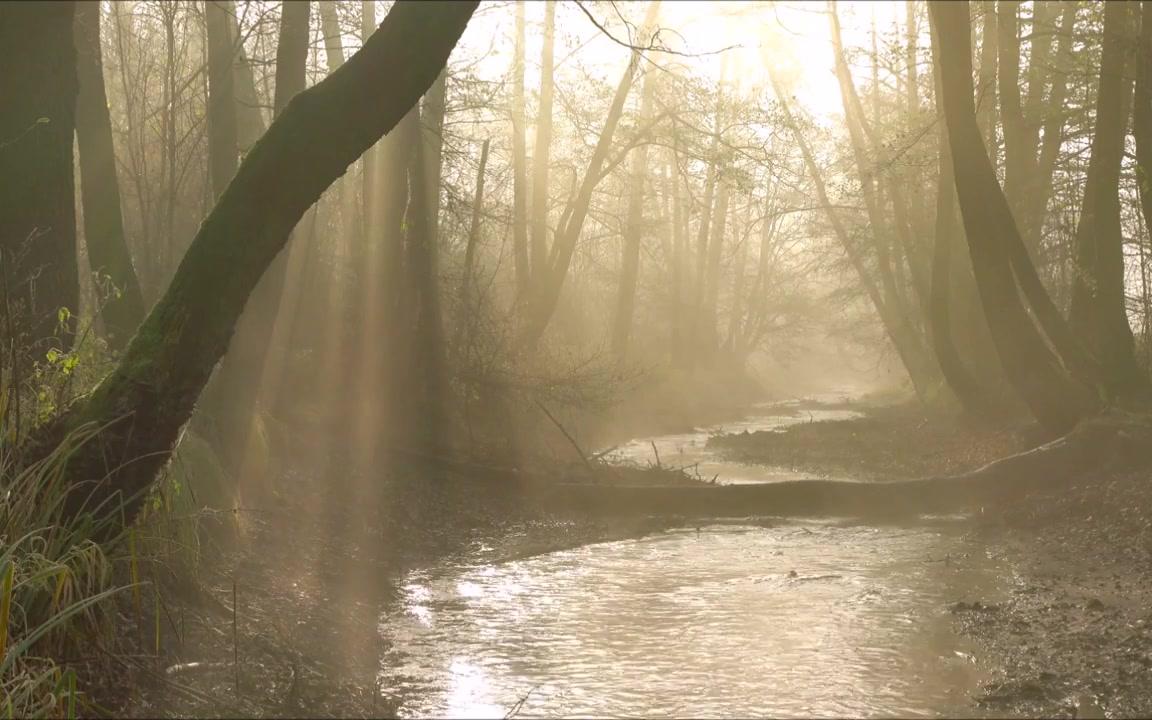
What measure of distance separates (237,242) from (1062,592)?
666cm

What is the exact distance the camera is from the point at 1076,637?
7.42 metres

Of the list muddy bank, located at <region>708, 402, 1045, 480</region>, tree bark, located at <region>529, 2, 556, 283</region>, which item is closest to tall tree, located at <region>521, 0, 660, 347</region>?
tree bark, located at <region>529, 2, 556, 283</region>

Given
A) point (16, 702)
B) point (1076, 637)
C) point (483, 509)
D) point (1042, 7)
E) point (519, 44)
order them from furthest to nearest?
point (519, 44)
point (1042, 7)
point (483, 509)
point (1076, 637)
point (16, 702)

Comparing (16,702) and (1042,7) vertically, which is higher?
(1042,7)

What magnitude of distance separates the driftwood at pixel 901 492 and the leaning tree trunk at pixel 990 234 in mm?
1263

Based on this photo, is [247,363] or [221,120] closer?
[247,363]

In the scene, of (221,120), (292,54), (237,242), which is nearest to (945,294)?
(292,54)

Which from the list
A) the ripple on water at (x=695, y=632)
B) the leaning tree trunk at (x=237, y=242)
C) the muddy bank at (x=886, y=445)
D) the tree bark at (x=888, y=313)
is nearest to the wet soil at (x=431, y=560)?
the muddy bank at (x=886, y=445)

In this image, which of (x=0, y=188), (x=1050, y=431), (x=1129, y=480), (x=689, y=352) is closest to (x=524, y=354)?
(x=1050, y=431)

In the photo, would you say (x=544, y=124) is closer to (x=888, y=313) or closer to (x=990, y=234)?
(x=888, y=313)

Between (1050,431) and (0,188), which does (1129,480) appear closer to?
(1050,431)

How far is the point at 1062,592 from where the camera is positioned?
892 cm

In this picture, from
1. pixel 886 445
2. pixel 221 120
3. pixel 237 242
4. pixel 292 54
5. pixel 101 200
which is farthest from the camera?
pixel 886 445

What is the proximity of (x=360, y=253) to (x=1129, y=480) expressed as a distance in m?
11.1
